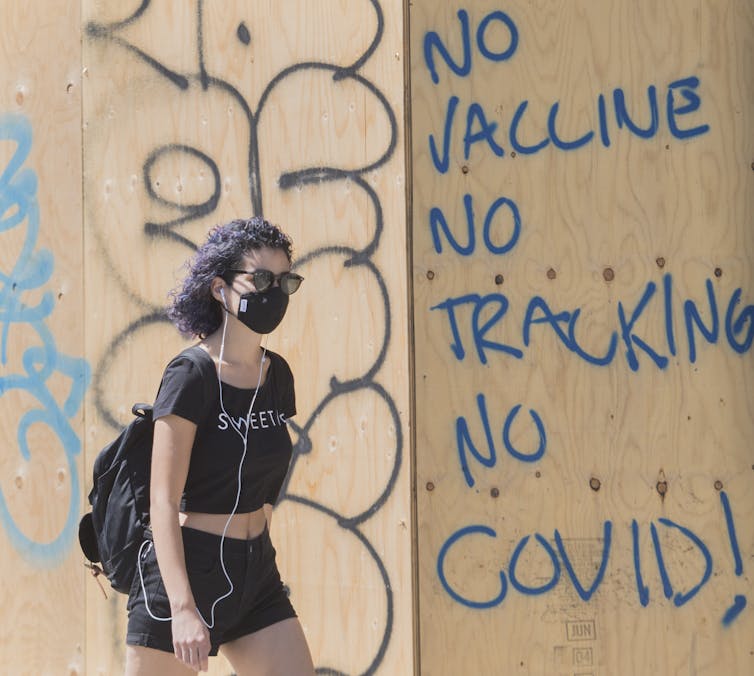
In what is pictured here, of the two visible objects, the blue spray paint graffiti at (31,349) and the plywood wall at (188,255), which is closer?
the plywood wall at (188,255)

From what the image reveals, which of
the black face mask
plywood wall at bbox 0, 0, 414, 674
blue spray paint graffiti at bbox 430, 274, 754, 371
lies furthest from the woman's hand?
blue spray paint graffiti at bbox 430, 274, 754, 371

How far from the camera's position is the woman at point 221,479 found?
11.0ft

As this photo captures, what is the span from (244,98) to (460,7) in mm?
1037

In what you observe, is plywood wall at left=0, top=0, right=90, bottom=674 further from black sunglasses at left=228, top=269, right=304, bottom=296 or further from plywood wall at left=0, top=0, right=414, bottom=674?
black sunglasses at left=228, top=269, right=304, bottom=296

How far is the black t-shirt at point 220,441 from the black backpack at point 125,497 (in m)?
0.10

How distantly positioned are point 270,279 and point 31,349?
6.40 feet

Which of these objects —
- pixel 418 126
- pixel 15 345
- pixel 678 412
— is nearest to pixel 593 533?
pixel 678 412

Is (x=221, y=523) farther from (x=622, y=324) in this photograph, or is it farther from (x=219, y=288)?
(x=622, y=324)

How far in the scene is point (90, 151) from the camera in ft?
16.6

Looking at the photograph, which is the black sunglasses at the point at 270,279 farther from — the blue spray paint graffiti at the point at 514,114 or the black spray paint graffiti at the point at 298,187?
the blue spray paint graffiti at the point at 514,114

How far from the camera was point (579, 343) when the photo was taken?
5043mm

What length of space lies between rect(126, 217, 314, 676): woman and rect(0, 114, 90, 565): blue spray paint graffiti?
158 centimetres

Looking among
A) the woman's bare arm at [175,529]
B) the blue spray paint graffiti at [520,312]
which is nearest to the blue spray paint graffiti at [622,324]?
the blue spray paint graffiti at [520,312]

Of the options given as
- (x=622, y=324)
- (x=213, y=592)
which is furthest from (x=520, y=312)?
(x=213, y=592)
